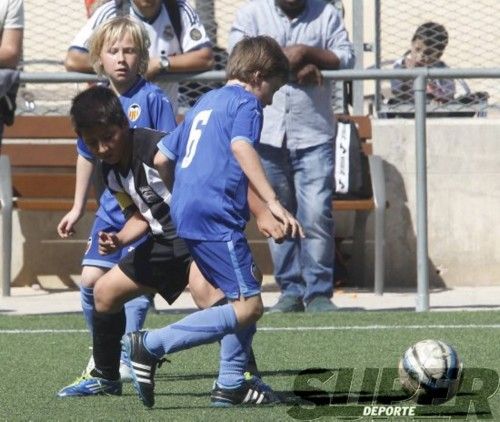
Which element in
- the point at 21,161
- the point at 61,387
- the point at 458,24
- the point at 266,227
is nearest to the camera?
the point at 266,227

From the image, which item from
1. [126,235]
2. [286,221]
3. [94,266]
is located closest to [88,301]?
[94,266]

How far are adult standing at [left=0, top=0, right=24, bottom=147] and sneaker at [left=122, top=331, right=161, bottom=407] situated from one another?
3577 millimetres

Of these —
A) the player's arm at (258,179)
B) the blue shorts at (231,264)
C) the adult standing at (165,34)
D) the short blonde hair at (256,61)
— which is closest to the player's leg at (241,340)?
the blue shorts at (231,264)

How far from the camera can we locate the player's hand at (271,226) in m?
5.32

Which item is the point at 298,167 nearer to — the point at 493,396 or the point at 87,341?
the point at 87,341

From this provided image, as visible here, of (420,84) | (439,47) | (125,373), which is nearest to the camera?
(125,373)

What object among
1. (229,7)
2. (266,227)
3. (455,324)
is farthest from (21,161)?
(266,227)

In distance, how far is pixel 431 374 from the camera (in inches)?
214

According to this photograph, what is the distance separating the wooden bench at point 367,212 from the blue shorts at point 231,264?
175 inches

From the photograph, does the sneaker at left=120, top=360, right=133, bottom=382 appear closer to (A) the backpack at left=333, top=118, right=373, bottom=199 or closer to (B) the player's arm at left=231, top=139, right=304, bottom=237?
(B) the player's arm at left=231, top=139, right=304, bottom=237

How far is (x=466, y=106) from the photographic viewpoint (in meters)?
10.6

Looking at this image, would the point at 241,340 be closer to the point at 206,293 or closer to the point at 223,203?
the point at 206,293

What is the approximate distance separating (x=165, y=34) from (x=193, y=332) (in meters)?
3.57

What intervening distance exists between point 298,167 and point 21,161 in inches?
99.1
